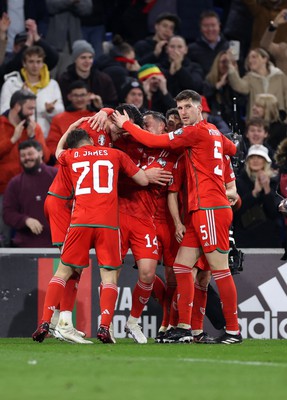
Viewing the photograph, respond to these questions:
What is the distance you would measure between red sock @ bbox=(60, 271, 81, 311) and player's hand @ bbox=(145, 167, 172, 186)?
1.16 meters

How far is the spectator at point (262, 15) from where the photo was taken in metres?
18.6

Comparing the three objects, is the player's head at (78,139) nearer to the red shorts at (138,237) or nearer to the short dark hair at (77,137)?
the short dark hair at (77,137)

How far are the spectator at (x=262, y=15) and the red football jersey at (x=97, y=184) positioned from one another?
8064mm

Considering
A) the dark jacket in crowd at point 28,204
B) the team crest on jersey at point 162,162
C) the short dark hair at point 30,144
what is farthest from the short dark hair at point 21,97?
the team crest on jersey at point 162,162

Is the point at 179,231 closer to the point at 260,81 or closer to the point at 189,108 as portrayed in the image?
the point at 189,108

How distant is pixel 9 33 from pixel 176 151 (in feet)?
23.8

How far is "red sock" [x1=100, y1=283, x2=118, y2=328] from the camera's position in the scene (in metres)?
10.9

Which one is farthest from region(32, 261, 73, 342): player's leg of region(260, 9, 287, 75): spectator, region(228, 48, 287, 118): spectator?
region(260, 9, 287, 75): spectator

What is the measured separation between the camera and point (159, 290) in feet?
40.9

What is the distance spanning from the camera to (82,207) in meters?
11.1

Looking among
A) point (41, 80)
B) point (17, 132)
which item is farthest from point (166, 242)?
point (41, 80)

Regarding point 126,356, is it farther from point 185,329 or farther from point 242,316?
point 242,316

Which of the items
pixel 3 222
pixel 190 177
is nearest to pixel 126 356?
pixel 190 177

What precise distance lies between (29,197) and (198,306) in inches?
132
